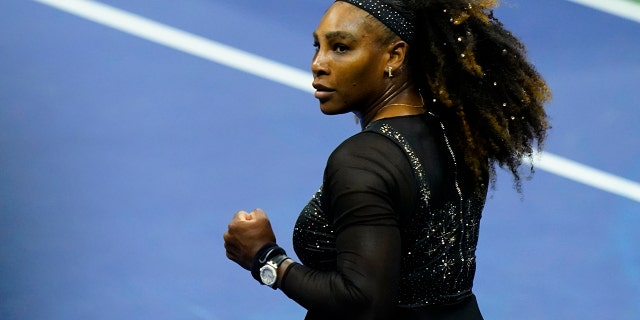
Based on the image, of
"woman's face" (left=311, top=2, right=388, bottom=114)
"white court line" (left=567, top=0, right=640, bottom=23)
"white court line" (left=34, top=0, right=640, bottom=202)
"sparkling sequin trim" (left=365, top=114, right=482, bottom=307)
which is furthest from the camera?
"white court line" (left=567, top=0, right=640, bottom=23)

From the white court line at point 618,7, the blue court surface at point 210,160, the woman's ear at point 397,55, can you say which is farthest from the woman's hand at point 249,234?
the white court line at point 618,7

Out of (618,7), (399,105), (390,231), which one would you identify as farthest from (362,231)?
(618,7)

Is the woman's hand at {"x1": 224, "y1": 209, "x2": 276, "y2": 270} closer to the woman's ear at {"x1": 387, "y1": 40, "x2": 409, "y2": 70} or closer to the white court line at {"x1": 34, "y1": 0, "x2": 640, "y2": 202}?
the woman's ear at {"x1": 387, "y1": 40, "x2": 409, "y2": 70}

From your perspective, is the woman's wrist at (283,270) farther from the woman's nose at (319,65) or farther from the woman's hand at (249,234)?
the woman's nose at (319,65)

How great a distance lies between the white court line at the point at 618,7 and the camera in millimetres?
8245

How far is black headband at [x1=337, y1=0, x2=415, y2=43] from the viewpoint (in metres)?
3.08

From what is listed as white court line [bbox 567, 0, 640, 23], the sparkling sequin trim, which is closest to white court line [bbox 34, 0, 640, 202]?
white court line [bbox 567, 0, 640, 23]

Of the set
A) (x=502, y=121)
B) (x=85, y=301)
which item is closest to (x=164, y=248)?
(x=85, y=301)

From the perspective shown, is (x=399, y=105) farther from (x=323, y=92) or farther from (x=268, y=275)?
(x=268, y=275)

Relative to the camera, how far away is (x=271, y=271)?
3.00m

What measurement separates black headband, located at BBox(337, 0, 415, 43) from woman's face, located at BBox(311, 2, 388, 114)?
18 mm

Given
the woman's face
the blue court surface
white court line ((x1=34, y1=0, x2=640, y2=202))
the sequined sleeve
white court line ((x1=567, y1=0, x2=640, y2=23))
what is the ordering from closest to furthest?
the sequined sleeve → the woman's face → the blue court surface → white court line ((x1=34, y1=0, x2=640, y2=202)) → white court line ((x1=567, y1=0, x2=640, y2=23))

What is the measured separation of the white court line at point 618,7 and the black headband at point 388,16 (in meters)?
5.46

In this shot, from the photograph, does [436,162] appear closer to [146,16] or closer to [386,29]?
[386,29]
